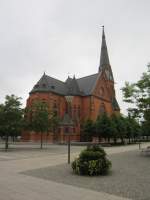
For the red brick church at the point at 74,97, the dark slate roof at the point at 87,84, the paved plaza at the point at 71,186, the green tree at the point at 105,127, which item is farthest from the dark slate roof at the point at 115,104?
the paved plaza at the point at 71,186

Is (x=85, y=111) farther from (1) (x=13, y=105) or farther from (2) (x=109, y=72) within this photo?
(1) (x=13, y=105)

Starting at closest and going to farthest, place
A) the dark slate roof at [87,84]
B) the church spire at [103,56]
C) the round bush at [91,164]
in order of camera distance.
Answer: the round bush at [91,164], the dark slate roof at [87,84], the church spire at [103,56]

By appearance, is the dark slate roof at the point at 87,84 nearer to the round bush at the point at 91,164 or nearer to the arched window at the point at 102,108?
the arched window at the point at 102,108

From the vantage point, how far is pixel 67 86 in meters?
72.3

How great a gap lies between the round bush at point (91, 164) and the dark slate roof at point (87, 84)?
184 feet

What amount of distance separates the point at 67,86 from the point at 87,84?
616 centimetres

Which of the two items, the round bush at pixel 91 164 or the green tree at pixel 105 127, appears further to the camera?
the green tree at pixel 105 127

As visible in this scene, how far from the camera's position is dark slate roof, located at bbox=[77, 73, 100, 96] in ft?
228

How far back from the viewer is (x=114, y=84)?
9162 cm

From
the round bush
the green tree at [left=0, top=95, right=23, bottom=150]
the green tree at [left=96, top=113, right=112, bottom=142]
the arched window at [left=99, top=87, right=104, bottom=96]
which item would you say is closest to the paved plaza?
the round bush

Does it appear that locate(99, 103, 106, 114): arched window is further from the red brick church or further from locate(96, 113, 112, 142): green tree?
locate(96, 113, 112, 142): green tree

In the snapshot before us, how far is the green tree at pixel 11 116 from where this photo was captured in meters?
29.4

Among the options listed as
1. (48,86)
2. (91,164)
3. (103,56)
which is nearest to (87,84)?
→ (48,86)

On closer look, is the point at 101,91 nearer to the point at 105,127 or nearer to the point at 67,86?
the point at 67,86
